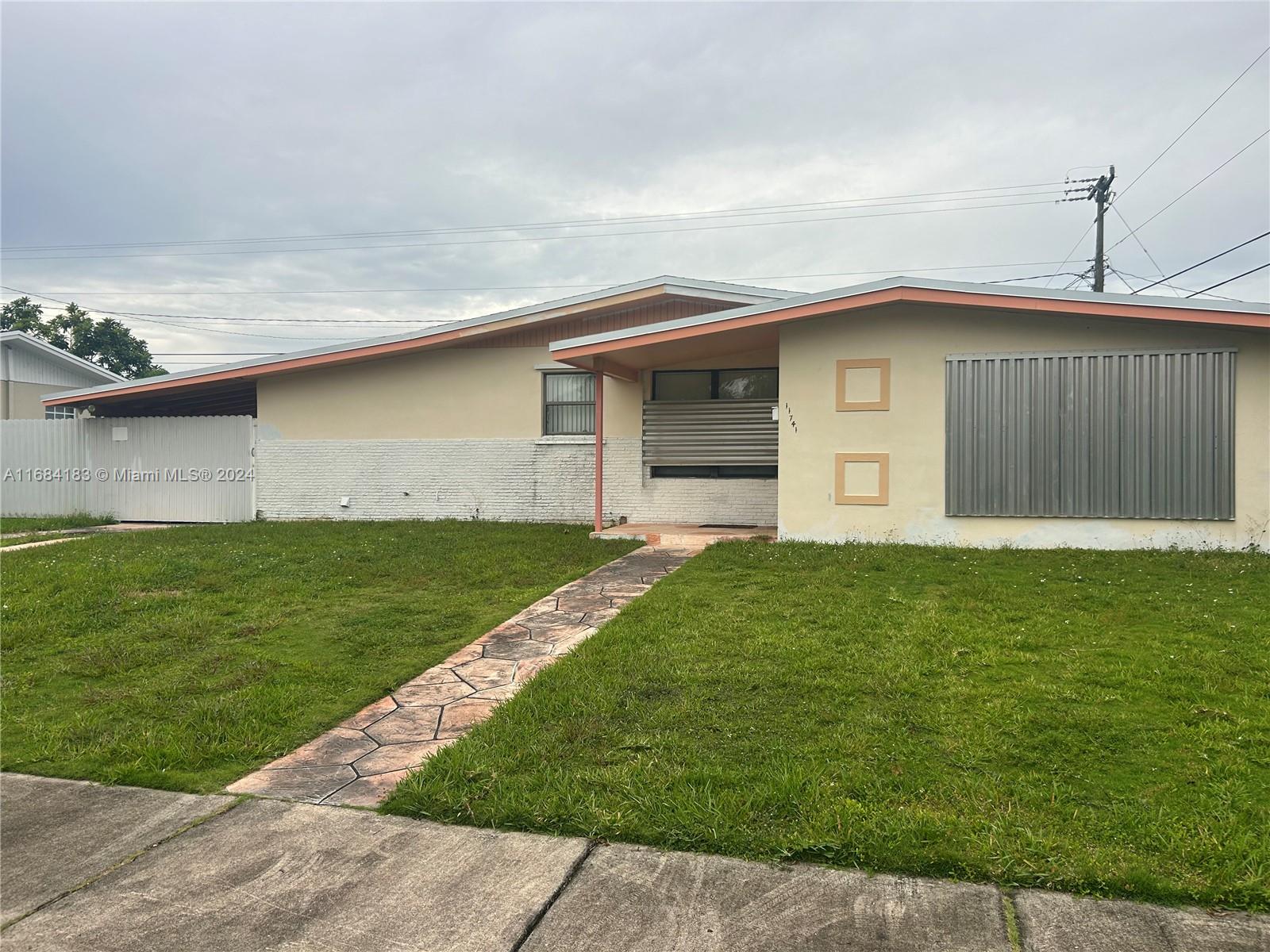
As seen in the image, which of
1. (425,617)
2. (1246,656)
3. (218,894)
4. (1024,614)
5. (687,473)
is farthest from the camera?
(687,473)

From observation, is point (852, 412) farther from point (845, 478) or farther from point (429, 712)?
point (429, 712)

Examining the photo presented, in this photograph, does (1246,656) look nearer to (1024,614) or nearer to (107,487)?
(1024,614)

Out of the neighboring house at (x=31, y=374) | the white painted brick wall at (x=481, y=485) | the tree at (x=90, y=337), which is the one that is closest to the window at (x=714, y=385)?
the white painted brick wall at (x=481, y=485)

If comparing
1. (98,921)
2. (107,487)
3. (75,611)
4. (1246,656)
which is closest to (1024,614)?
(1246,656)

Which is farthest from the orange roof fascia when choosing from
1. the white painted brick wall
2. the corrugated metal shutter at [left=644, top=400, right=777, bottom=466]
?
the white painted brick wall

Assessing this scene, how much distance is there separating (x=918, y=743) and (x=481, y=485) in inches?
438

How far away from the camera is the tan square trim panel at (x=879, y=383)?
1011 cm

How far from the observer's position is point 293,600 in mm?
7660

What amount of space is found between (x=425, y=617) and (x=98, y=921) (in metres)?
4.39

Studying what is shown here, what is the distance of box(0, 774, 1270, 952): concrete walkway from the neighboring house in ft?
69.8

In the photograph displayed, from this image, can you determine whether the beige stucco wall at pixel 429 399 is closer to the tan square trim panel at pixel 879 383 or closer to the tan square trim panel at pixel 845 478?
the tan square trim panel at pixel 879 383

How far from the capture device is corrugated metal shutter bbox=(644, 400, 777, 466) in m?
12.6

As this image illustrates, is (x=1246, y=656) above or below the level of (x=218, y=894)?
above

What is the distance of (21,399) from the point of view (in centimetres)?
2159
